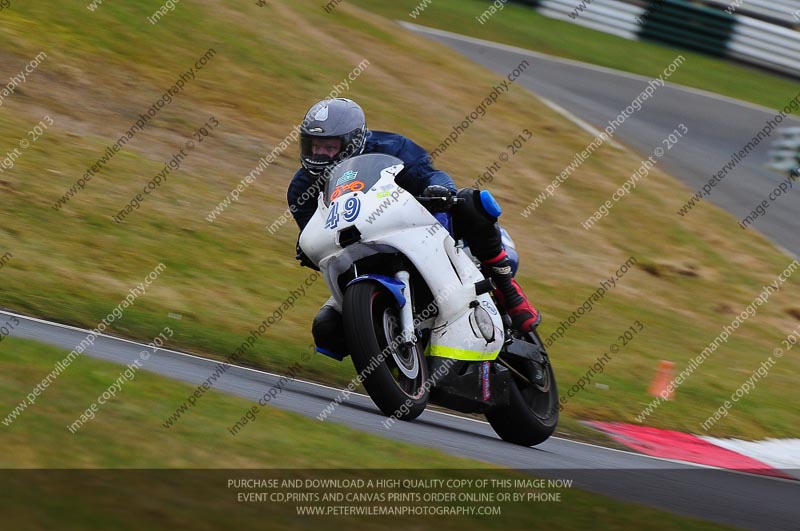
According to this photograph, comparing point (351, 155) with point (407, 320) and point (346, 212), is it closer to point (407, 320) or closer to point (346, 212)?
point (346, 212)

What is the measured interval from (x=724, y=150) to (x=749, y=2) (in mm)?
9458

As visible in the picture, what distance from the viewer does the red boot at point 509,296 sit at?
25.0ft

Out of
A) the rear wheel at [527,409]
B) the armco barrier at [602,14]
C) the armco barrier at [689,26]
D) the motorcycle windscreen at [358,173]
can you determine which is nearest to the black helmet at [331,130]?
the motorcycle windscreen at [358,173]

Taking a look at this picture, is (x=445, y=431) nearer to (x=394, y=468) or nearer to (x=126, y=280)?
(x=394, y=468)

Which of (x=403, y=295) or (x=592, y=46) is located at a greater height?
(x=403, y=295)

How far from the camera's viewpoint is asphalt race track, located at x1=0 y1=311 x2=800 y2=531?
643 cm

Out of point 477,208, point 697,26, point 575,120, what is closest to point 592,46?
point 697,26

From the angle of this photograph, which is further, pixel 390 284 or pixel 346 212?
pixel 346 212

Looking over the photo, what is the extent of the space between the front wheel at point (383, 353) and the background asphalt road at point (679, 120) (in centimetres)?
1228

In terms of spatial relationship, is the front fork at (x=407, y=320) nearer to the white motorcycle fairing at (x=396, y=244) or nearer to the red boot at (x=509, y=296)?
the white motorcycle fairing at (x=396, y=244)

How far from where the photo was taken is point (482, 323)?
283 inches

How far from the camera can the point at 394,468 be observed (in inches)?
217

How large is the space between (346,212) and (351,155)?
56cm

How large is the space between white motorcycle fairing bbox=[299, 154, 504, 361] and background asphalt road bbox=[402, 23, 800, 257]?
11.8 meters
